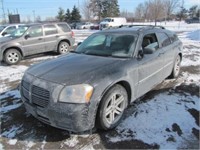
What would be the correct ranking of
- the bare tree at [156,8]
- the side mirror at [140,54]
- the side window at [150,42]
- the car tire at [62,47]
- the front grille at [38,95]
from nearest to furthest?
the front grille at [38,95] < the side mirror at [140,54] < the side window at [150,42] < the car tire at [62,47] < the bare tree at [156,8]

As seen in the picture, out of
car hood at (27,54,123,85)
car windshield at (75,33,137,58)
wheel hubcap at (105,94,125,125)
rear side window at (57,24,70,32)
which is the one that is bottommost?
wheel hubcap at (105,94,125,125)

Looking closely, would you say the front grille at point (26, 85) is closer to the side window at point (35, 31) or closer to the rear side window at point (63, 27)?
the side window at point (35, 31)

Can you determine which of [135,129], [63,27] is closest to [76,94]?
[135,129]

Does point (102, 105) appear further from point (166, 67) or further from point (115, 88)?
point (166, 67)

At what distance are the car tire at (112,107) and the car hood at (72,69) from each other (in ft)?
1.31

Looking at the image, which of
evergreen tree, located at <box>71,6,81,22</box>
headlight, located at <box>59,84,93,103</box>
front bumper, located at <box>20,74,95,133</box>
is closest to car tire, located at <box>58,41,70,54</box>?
front bumper, located at <box>20,74,95,133</box>

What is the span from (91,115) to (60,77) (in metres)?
0.75

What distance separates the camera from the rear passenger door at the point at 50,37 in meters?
10.0

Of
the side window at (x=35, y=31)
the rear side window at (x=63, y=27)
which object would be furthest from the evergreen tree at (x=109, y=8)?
the side window at (x=35, y=31)

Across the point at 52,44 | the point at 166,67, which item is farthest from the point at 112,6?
the point at 166,67

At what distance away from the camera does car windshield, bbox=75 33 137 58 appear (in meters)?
4.07

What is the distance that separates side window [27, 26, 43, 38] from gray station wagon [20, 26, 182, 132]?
5420 mm

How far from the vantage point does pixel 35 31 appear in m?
9.63

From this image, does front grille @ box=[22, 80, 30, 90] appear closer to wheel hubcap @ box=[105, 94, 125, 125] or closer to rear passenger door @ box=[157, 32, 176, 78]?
wheel hubcap @ box=[105, 94, 125, 125]
